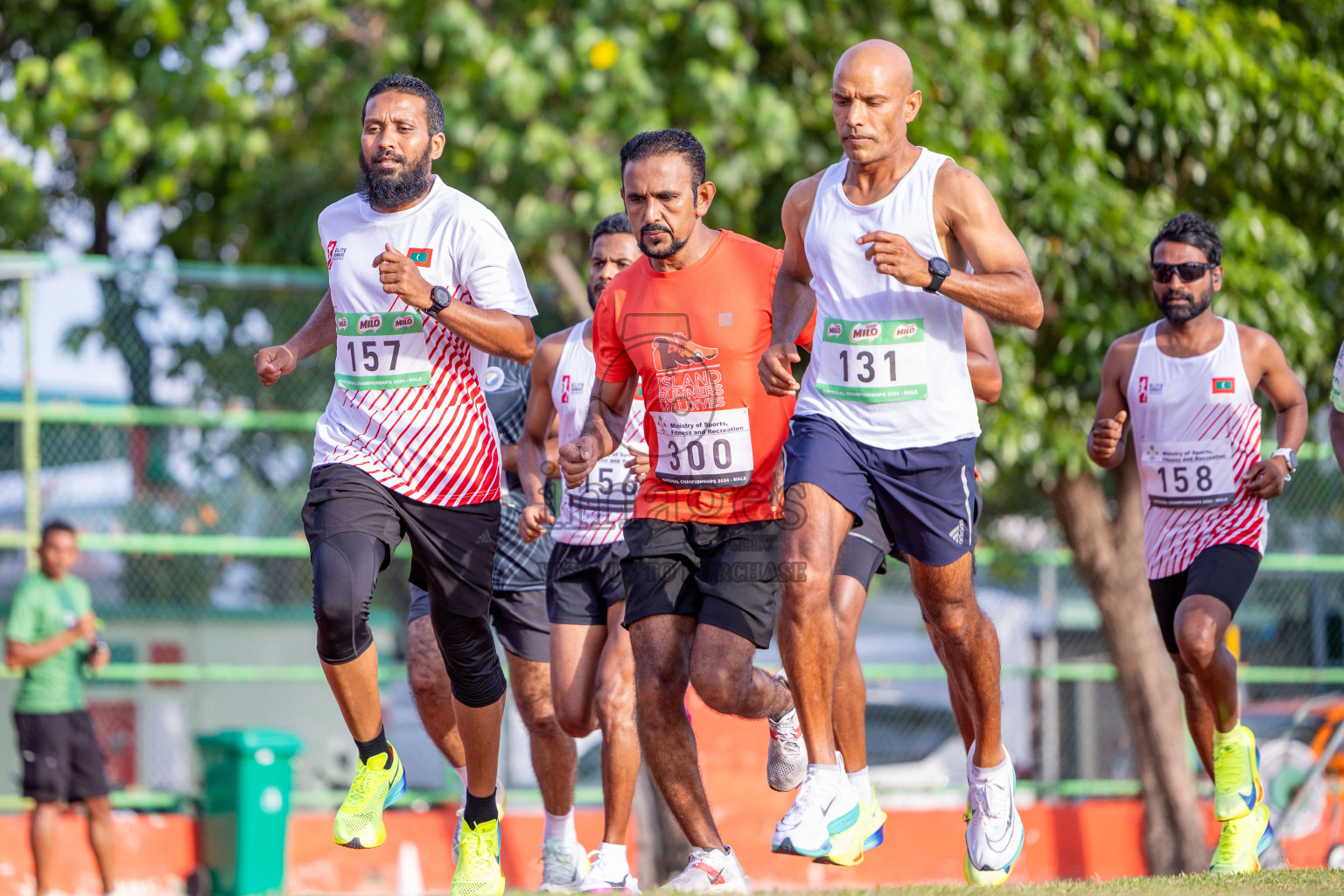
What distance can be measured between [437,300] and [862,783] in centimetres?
225

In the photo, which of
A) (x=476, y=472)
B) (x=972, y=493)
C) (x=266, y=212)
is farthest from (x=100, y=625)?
(x=972, y=493)

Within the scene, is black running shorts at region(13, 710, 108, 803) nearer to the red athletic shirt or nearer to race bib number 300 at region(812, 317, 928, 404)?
the red athletic shirt

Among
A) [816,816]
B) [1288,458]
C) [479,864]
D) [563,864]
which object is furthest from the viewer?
[563,864]

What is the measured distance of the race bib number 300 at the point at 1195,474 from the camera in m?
6.92

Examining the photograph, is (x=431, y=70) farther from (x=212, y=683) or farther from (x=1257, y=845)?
(x=1257, y=845)

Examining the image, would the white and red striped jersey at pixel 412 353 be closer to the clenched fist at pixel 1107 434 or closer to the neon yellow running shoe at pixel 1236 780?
the clenched fist at pixel 1107 434

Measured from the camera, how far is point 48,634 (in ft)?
30.3

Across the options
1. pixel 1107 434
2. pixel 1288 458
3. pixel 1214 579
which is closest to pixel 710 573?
pixel 1107 434

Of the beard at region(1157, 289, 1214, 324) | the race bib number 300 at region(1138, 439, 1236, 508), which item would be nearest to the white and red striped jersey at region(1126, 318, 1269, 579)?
the race bib number 300 at region(1138, 439, 1236, 508)

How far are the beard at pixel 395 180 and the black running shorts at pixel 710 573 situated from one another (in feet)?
4.65

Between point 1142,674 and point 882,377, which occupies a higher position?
point 882,377

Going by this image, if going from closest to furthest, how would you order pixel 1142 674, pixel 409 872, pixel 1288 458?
pixel 1288 458 → pixel 409 872 → pixel 1142 674

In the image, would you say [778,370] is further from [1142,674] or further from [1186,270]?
[1142,674]

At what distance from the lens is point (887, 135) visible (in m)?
4.91
